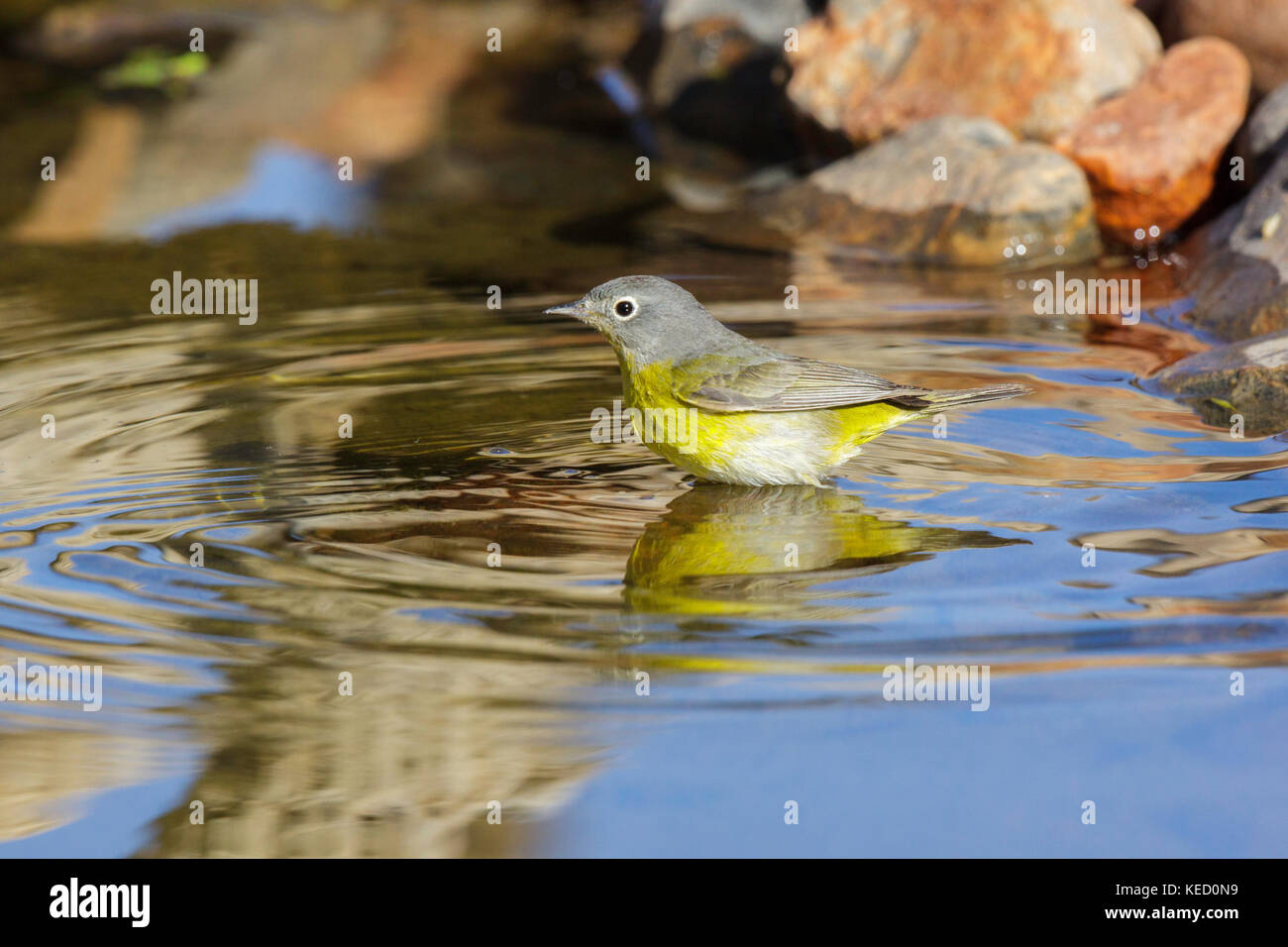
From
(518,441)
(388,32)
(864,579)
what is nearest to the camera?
(864,579)

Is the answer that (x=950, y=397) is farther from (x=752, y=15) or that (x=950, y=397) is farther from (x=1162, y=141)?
(x=752, y=15)

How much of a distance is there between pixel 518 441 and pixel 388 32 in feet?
44.4

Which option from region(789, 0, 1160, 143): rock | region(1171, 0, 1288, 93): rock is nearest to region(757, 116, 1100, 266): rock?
region(789, 0, 1160, 143): rock

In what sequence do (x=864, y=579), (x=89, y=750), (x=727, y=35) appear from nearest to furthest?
(x=89, y=750) < (x=864, y=579) < (x=727, y=35)

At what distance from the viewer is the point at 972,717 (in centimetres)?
479

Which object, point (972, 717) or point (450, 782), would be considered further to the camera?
point (972, 717)

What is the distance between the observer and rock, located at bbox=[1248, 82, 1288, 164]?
10.9 meters

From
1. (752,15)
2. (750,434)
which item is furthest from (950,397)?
(752,15)

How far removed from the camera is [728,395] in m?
6.71

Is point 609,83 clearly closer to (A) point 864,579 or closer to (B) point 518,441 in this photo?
(B) point 518,441

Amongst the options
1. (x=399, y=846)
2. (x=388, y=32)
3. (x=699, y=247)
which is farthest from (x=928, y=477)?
(x=388, y=32)

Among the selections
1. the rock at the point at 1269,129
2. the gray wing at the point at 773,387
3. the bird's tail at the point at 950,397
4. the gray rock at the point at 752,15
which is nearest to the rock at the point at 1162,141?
the rock at the point at 1269,129

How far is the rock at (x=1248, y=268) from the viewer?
930 cm

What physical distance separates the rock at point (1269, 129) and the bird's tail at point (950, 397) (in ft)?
16.9
